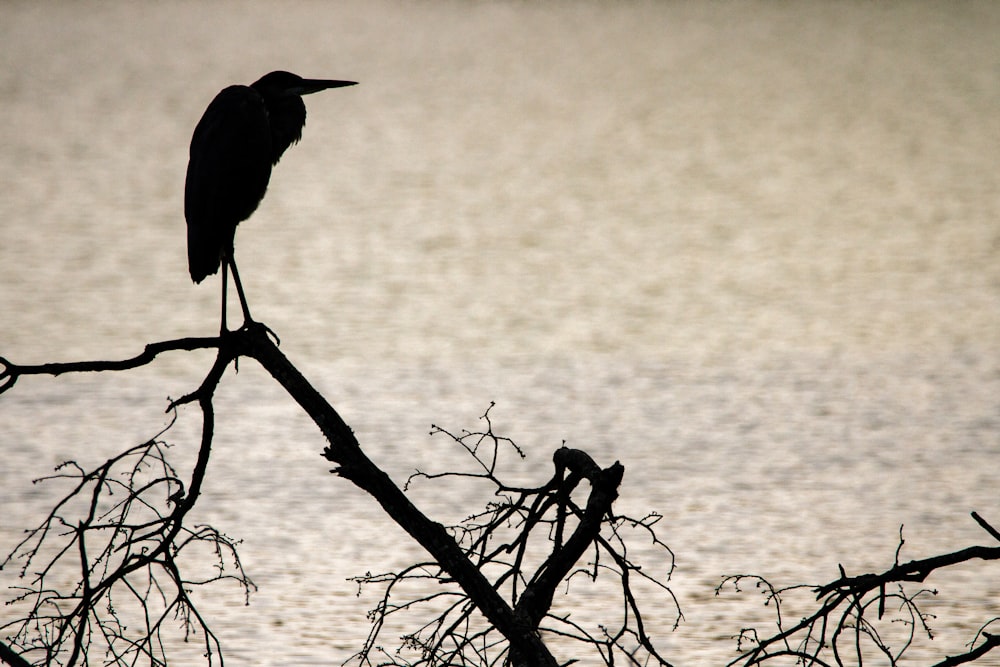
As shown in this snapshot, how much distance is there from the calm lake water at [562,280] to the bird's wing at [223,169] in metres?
1.25

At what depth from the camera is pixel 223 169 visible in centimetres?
260

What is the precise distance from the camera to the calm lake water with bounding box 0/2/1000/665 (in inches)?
170

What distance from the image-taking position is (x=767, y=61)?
508 inches

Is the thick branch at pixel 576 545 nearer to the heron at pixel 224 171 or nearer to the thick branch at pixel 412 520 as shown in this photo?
the thick branch at pixel 412 520

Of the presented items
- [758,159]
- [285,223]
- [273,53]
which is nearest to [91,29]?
[273,53]

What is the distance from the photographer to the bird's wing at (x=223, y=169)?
2598 millimetres

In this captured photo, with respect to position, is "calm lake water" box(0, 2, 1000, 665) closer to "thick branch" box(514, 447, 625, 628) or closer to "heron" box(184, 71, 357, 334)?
"heron" box(184, 71, 357, 334)

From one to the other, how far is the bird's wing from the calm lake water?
1.25 metres

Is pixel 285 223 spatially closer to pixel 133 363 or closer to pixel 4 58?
pixel 4 58

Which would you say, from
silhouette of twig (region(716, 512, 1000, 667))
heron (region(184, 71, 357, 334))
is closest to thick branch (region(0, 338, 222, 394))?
heron (region(184, 71, 357, 334))

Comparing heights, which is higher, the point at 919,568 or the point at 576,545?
the point at 576,545

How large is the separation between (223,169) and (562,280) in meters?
4.86

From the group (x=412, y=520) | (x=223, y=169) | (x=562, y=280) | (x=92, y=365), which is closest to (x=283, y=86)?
(x=223, y=169)

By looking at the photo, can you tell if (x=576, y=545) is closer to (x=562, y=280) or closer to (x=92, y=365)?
(x=92, y=365)
